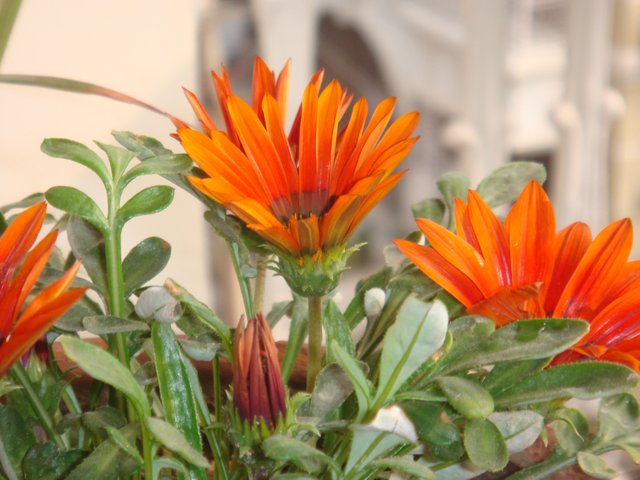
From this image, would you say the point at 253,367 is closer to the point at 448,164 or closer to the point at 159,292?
the point at 159,292

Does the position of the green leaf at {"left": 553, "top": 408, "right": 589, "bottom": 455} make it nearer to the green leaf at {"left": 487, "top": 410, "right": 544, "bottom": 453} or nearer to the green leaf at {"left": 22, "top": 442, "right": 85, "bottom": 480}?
the green leaf at {"left": 487, "top": 410, "right": 544, "bottom": 453}

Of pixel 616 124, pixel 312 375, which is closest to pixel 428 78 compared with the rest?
pixel 616 124

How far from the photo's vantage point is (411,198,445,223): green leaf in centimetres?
29

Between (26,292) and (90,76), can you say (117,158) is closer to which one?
(26,292)

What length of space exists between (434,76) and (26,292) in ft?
4.26

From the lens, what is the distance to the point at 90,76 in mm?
845

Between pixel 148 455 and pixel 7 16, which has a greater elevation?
pixel 7 16

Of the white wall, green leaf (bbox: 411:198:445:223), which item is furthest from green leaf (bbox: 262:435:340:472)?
the white wall

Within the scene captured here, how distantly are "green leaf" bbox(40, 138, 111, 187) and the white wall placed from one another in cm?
58

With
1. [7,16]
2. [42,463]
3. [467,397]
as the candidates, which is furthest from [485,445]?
[7,16]

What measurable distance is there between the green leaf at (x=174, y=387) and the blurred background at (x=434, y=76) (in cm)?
65

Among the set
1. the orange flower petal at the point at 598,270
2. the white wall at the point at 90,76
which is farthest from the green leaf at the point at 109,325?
the white wall at the point at 90,76

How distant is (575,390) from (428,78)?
1.27 metres

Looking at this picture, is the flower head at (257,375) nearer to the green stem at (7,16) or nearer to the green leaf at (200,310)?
the green leaf at (200,310)
